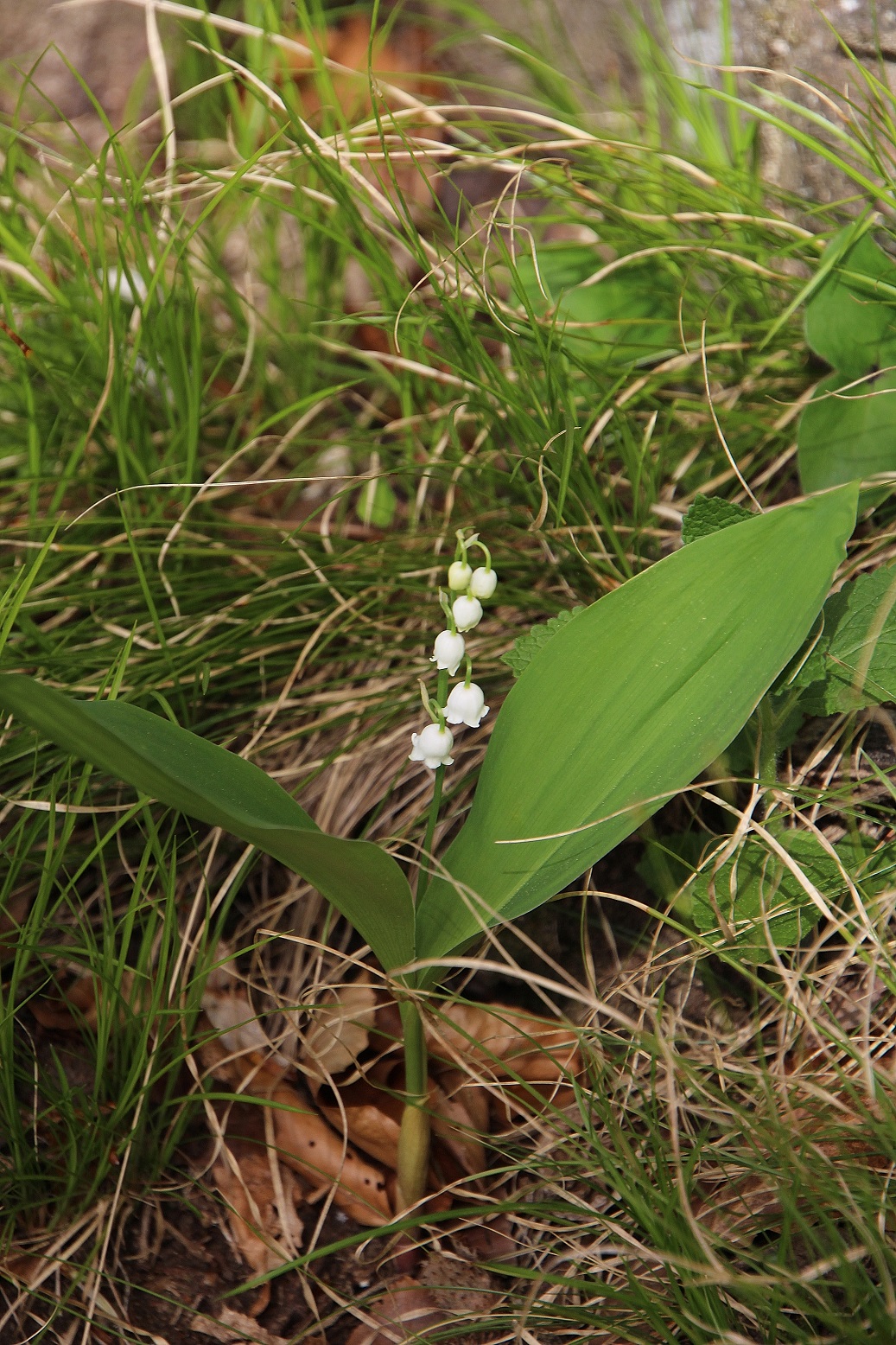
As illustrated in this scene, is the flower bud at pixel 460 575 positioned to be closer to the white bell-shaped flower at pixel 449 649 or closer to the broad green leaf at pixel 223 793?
the white bell-shaped flower at pixel 449 649

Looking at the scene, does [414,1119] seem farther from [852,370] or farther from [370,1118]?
[852,370]

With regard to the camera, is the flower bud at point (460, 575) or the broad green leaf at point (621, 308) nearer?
the flower bud at point (460, 575)

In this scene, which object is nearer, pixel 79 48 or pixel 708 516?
pixel 708 516

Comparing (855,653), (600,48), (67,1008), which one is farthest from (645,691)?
(600,48)

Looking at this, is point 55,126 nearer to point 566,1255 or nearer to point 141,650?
point 141,650

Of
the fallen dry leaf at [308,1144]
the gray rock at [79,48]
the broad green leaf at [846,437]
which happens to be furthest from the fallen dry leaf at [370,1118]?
the gray rock at [79,48]

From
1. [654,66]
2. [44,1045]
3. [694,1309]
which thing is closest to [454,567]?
[694,1309]

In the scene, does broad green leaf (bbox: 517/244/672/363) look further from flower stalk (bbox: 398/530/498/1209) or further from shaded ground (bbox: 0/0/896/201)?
flower stalk (bbox: 398/530/498/1209)
